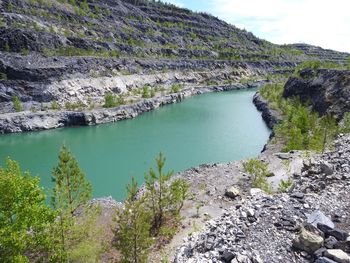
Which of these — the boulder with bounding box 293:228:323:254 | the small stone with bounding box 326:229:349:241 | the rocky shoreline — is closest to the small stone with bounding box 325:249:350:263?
the boulder with bounding box 293:228:323:254

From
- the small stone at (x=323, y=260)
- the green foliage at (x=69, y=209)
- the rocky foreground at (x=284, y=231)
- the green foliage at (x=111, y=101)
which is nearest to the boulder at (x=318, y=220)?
the rocky foreground at (x=284, y=231)

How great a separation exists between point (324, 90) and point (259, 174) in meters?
37.3

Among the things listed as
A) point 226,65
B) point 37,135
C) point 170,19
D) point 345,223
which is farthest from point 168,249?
point 170,19

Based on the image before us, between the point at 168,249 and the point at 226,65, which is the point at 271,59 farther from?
the point at 168,249

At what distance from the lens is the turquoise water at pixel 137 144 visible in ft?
126

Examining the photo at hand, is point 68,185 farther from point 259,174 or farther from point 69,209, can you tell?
point 259,174

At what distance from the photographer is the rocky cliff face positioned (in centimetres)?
4806

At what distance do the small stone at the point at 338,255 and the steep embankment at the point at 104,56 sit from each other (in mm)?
50152

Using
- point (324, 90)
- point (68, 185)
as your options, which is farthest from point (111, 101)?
point (68, 185)

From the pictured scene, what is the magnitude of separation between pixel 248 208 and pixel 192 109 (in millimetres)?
64985

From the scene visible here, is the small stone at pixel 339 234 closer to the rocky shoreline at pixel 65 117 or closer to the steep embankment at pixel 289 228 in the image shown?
the steep embankment at pixel 289 228

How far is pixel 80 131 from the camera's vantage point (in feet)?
183

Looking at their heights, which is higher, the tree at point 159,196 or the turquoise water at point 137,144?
the tree at point 159,196

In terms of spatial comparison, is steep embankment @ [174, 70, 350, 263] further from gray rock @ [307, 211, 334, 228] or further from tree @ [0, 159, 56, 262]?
tree @ [0, 159, 56, 262]
